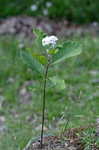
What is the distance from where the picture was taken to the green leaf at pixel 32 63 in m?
2.91

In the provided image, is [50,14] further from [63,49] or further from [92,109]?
[63,49]

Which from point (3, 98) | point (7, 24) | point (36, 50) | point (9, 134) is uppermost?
point (7, 24)

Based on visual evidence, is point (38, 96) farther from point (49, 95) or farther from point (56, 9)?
point (56, 9)

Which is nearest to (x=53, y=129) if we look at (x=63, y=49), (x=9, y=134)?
(x=9, y=134)

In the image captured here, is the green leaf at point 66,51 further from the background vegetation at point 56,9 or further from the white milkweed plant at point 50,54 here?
the background vegetation at point 56,9

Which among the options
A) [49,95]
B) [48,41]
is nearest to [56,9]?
[49,95]

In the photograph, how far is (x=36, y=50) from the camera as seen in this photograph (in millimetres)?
6148

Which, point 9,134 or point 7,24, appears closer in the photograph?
point 9,134

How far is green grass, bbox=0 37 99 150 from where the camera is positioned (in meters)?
4.23

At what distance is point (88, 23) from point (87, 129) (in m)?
4.87

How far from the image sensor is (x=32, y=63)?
2.92m

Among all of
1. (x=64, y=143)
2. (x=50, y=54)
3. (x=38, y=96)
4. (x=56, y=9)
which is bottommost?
(x=64, y=143)

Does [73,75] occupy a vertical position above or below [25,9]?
below

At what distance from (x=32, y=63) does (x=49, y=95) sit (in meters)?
2.26
